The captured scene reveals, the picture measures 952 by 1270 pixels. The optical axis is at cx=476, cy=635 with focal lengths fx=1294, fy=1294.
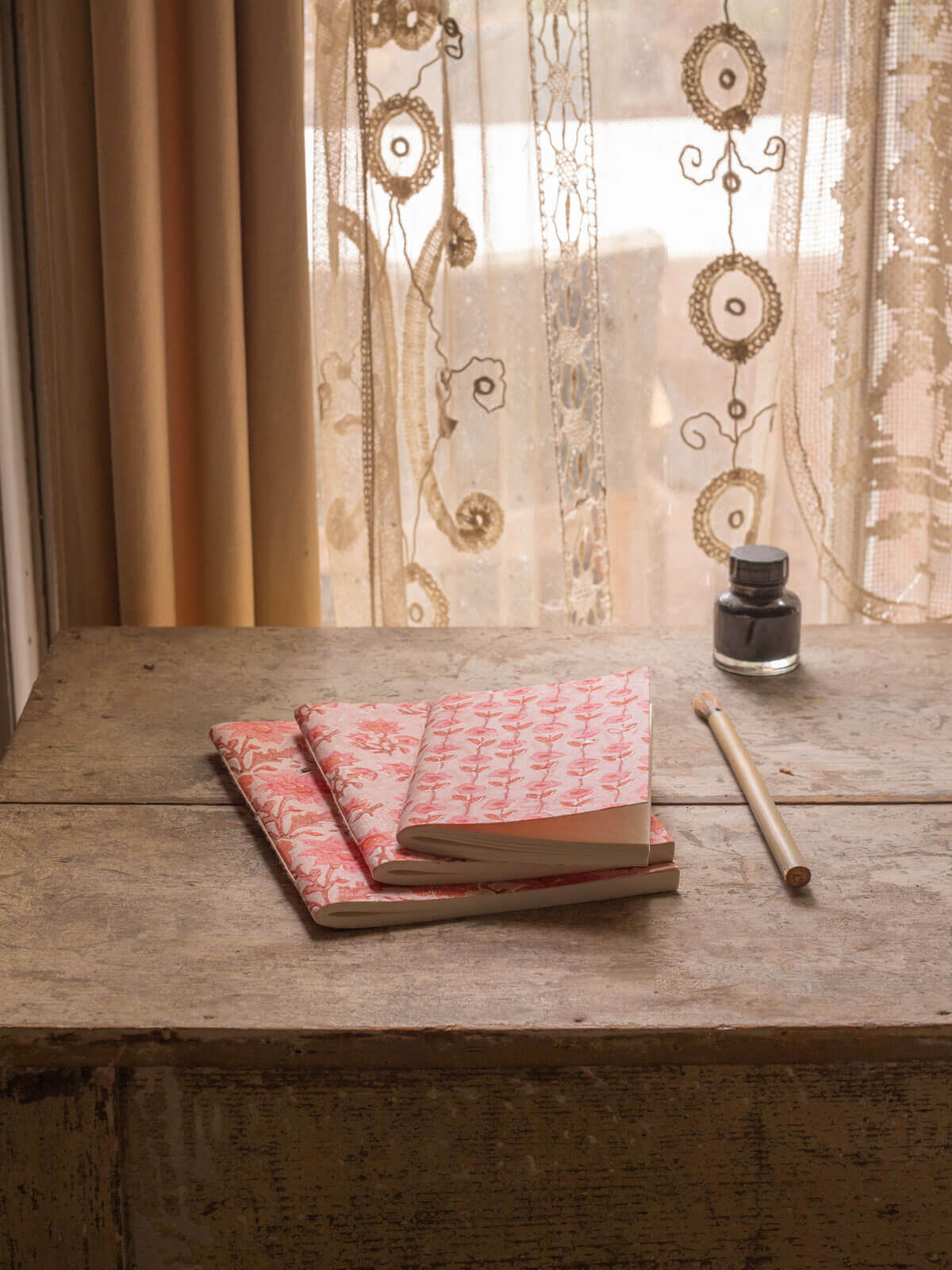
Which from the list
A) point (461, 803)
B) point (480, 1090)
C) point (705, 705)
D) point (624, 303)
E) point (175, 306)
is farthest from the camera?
point (624, 303)

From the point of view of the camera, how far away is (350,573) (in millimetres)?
1592

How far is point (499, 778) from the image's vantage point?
0.87 metres

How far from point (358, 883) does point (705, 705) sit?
39cm

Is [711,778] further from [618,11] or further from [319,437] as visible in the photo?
[618,11]

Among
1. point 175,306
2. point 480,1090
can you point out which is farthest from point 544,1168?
point 175,306

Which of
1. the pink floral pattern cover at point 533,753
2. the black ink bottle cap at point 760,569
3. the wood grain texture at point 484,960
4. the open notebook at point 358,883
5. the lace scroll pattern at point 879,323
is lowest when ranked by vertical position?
the wood grain texture at point 484,960

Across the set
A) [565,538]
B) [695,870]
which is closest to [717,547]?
[565,538]

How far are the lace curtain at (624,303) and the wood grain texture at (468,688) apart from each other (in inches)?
13.3

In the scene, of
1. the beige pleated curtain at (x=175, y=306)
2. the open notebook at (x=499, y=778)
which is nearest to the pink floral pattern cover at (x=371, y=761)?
the open notebook at (x=499, y=778)

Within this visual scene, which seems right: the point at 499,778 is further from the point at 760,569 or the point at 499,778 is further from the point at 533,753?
the point at 760,569

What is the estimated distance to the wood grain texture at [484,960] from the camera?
68cm

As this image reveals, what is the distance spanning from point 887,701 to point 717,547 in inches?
20.6

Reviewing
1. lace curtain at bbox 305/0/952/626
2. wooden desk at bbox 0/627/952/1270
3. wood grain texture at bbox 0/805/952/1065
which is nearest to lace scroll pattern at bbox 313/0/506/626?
lace curtain at bbox 305/0/952/626

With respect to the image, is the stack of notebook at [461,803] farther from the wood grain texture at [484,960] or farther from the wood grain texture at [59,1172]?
the wood grain texture at [59,1172]
